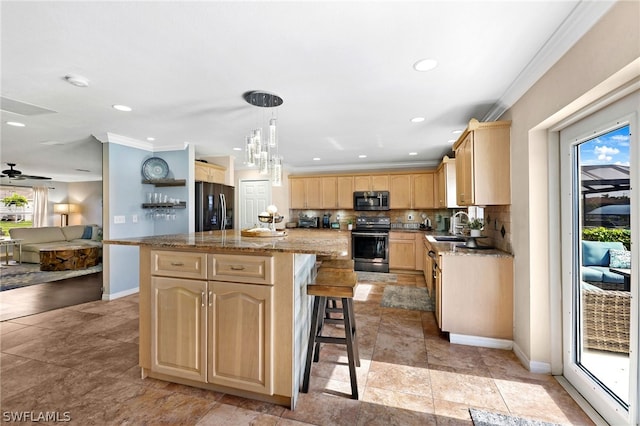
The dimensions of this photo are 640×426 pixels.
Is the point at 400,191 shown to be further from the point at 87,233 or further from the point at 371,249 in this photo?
the point at 87,233

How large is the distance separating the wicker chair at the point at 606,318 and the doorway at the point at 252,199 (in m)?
5.37

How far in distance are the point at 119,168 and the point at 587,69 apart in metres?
5.08

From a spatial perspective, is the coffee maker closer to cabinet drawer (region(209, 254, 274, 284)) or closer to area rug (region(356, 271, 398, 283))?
area rug (region(356, 271, 398, 283))

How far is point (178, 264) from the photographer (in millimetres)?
1972

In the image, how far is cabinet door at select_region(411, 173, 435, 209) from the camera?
568 centimetres

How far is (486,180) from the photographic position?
265cm

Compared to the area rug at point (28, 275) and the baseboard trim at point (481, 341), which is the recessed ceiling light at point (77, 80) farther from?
the area rug at point (28, 275)

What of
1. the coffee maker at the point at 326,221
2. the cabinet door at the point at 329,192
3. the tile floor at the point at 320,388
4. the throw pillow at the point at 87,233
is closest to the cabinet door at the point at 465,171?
the tile floor at the point at 320,388

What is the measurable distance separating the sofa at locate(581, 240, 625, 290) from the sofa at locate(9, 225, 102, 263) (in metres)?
8.60

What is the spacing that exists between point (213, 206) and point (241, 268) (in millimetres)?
3253

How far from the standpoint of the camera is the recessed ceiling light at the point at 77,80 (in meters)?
2.13

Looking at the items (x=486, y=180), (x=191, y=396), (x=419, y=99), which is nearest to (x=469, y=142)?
(x=486, y=180)

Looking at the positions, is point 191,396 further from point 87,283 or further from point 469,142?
point 87,283

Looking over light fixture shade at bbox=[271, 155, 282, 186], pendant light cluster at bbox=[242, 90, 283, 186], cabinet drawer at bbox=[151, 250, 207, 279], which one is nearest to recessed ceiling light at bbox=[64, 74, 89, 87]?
pendant light cluster at bbox=[242, 90, 283, 186]
